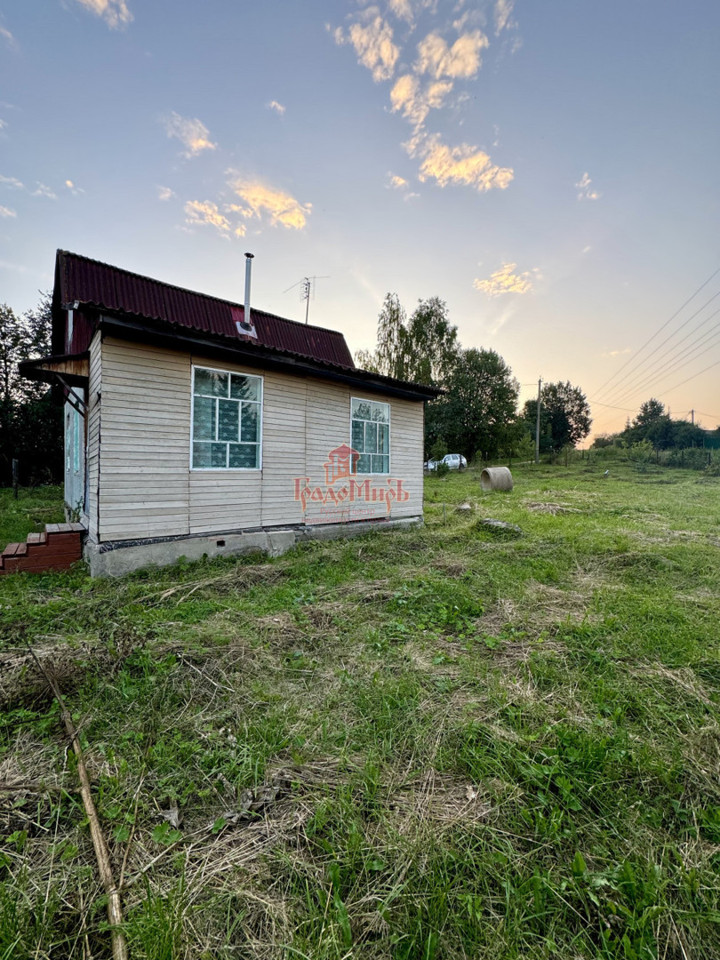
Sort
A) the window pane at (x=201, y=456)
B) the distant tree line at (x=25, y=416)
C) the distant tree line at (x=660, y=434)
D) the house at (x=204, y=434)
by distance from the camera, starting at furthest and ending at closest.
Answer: the distant tree line at (x=660, y=434) → the distant tree line at (x=25, y=416) → the window pane at (x=201, y=456) → the house at (x=204, y=434)

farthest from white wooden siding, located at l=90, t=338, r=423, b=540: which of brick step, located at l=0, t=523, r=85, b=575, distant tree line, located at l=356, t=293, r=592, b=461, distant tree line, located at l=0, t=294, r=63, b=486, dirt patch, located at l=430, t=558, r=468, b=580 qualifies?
distant tree line, located at l=356, t=293, r=592, b=461

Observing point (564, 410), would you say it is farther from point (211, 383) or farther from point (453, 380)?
point (211, 383)

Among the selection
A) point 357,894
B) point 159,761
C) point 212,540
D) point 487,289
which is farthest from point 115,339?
point 487,289

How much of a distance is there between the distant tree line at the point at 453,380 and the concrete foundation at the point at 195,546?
20.8 metres

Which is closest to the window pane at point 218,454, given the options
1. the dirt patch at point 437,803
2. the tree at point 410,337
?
the dirt patch at point 437,803

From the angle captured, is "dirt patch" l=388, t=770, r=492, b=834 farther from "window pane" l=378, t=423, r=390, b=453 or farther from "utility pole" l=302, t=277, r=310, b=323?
"utility pole" l=302, t=277, r=310, b=323

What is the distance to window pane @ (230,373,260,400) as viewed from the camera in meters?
6.36

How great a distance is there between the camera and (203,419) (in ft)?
19.8

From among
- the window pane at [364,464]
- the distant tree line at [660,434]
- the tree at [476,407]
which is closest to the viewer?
the window pane at [364,464]

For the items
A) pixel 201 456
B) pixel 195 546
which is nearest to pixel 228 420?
pixel 201 456

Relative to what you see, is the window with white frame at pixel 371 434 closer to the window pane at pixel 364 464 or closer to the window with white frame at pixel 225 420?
the window pane at pixel 364 464

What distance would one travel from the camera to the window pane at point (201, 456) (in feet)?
19.5

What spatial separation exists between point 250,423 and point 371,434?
9.90 ft

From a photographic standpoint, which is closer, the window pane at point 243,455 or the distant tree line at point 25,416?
the window pane at point 243,455
